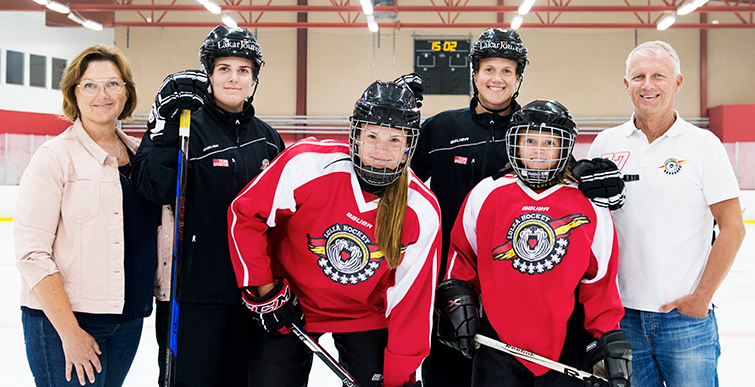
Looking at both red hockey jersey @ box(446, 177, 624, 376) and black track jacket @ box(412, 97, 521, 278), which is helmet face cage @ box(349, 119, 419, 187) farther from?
black track jacket @ box(412, 97, 521, 278)

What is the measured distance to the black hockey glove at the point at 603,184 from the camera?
167 centimetres

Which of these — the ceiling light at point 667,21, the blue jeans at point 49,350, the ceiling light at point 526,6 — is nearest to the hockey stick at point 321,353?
the blue jeans at point 49,350

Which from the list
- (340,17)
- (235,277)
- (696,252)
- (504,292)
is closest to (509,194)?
(504,292)

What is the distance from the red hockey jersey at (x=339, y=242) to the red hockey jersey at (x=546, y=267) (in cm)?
21

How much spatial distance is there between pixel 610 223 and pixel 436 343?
0.85 meters

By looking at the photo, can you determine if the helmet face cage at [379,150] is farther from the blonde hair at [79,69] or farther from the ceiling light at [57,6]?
the ceiling light at [57,6]

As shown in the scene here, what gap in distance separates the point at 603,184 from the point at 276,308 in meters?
1.13

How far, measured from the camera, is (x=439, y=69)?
39.0 feet

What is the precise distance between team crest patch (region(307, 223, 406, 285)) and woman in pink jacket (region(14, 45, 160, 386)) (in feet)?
2.10

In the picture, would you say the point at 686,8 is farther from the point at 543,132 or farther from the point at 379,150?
the point at 379,150

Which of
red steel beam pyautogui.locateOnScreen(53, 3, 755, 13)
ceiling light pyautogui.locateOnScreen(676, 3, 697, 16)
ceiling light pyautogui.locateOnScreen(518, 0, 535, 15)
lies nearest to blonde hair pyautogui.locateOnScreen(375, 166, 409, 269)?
ceiling light pyautogui.locateOnScreen(518, 0, 535, 15)

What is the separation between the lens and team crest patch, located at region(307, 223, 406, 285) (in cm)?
172

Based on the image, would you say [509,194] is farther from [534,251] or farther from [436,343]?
[436,343]

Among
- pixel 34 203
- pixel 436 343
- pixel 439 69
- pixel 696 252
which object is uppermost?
pixel 439 69
